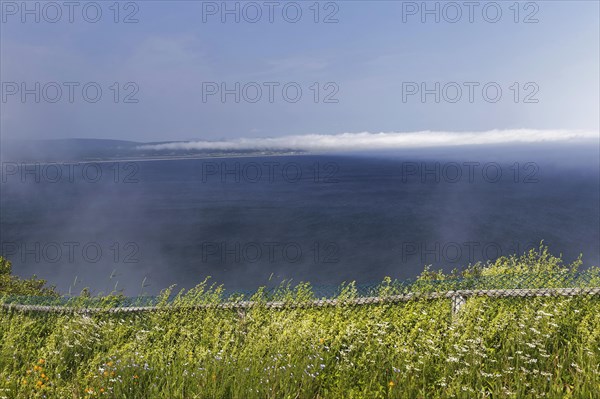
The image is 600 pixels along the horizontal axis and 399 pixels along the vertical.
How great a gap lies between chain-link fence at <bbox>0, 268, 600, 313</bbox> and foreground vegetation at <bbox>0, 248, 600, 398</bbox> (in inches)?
5.6

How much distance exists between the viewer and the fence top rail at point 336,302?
26.0 ft

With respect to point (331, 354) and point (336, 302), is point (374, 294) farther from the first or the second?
point (331, 354)

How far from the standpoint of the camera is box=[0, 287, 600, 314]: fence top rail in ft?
26.0

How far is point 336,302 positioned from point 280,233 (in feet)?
322

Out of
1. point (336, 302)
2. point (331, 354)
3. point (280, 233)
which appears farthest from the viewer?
point (280, 233)

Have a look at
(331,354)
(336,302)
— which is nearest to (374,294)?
(336,302)

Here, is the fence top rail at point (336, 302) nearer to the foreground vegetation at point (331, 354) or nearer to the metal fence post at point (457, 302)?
the metal fence post at point (457, 302)

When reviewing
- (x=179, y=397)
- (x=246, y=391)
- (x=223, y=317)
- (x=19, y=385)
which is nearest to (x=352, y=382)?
(x=246, y=391)

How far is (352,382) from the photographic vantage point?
5520mm

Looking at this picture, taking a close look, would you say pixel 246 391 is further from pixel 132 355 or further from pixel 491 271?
pixel 491 271

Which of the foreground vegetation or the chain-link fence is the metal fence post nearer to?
the chain-link fence

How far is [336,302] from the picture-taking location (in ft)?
28.5

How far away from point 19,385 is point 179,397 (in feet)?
8.38

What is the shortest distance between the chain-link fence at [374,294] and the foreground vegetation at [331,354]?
5.6 inches
